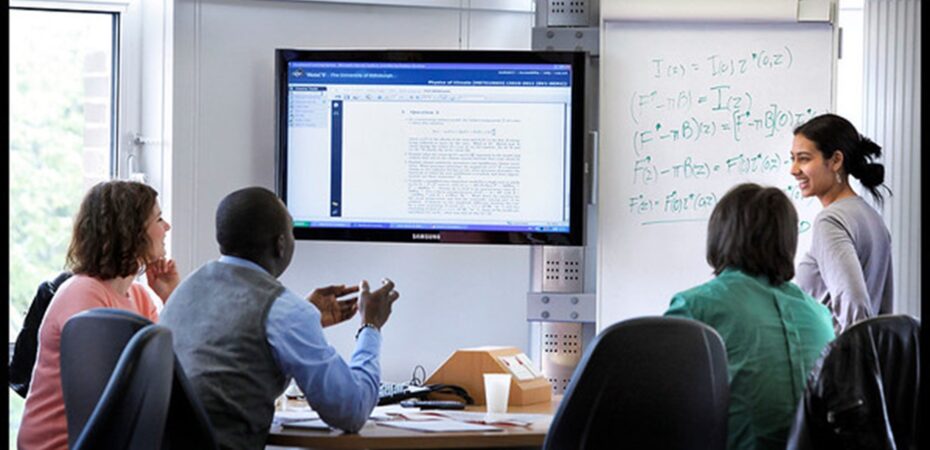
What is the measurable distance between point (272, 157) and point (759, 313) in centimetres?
190

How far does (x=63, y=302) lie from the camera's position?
3160 mm

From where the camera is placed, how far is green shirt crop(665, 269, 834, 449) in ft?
9.25

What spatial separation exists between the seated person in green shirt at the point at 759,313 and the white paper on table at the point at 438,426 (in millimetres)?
491

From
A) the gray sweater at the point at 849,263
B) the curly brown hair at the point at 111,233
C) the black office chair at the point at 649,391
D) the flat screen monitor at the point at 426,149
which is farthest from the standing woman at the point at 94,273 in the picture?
the gray sweater at the point at 849,263

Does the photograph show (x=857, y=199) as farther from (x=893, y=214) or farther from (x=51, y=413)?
(x=51, y=413)

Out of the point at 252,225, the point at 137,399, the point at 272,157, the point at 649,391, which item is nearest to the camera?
the point at 137,399

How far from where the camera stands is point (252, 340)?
285 cm

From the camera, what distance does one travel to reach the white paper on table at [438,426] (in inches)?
117

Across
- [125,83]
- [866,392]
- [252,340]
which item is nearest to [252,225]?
[252,340]

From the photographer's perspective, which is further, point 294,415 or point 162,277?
point 162,277

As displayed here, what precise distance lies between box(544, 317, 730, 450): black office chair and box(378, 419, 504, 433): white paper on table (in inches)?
11.9

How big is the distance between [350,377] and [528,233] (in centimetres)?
135

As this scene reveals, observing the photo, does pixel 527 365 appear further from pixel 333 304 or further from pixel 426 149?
pixel 426 149

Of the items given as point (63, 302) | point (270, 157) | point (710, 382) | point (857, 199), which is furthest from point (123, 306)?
point (857, 199)
